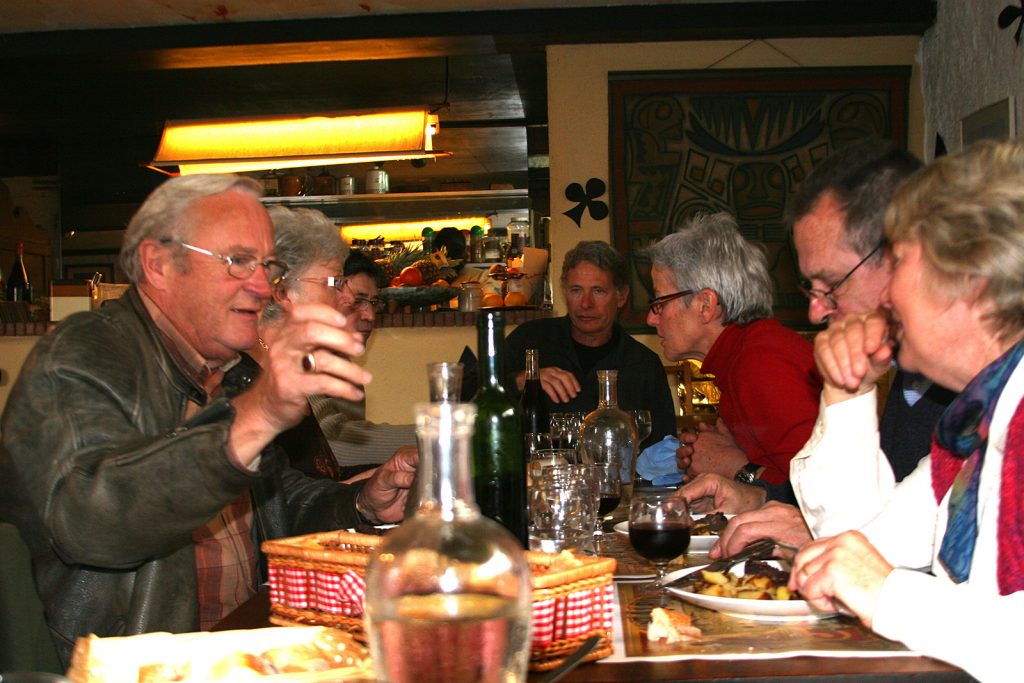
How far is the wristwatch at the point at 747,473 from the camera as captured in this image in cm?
266

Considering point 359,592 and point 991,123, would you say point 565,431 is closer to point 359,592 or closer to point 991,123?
point 359,592

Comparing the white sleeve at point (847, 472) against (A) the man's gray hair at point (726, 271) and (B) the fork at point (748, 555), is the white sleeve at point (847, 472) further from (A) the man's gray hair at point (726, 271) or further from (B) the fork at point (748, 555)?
(A) the man's gray hair at point (726, 271)

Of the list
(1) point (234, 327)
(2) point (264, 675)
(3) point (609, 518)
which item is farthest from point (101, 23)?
(2) point (264, 675)

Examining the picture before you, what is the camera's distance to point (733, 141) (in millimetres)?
5281

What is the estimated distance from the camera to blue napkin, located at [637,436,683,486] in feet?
9.48

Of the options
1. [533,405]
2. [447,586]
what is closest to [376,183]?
[533,405]

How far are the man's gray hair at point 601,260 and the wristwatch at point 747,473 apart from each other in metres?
1.68

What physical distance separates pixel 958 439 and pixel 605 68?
4.24 meters

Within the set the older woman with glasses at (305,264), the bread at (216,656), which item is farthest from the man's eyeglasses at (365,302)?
the bread at (216,656)

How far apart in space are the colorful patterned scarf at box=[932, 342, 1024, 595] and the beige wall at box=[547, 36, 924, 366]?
394cm

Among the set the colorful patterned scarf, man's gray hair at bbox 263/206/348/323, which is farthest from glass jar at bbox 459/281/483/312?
the colorful patterned scarf

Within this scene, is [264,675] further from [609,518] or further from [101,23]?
[101,23]

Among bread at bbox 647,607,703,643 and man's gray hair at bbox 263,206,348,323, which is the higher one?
man's gray hair at bbox 263,206,348,323

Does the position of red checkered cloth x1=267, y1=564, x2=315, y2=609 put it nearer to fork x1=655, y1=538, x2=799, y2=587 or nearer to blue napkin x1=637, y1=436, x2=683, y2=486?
fork x1=655, y1=538, x2=799, y2=587
